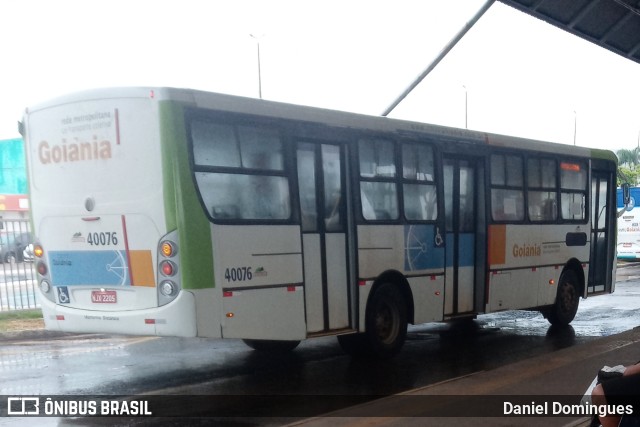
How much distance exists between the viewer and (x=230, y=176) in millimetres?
8438

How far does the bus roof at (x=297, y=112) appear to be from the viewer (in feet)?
26.5

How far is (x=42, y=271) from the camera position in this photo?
895cm

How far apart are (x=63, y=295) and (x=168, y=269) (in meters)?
1.55

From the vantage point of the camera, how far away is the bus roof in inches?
318

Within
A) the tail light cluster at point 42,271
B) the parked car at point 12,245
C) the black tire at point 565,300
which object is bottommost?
the black tire at point 565,300

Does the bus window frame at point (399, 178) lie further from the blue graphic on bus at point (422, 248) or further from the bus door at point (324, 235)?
the bus door at point (324, 235)

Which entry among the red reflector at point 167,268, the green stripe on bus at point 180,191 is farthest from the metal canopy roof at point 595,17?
the red reflector at point 167,268

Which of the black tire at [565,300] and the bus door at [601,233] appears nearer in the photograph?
the black tire at [565,300]

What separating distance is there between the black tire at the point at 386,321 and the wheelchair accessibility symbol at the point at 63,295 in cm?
379

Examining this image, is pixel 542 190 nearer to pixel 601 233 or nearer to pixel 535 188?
pixel 535 188

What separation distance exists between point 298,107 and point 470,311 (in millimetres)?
4716

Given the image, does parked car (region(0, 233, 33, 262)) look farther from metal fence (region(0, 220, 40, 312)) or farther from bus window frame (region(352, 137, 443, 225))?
bus window frame (region(352, 137, 443, 225))

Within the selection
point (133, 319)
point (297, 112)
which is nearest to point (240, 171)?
point (297, 112)

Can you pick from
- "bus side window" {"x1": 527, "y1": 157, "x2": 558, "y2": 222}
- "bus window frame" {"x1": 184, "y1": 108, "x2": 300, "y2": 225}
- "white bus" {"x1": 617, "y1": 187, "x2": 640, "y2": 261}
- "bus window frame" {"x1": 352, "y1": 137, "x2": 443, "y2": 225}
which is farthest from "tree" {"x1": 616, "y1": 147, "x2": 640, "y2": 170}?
"bus window frame" {"x1": 184, "y1": 108, "x2": 300, "y2": 225}
